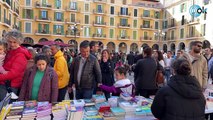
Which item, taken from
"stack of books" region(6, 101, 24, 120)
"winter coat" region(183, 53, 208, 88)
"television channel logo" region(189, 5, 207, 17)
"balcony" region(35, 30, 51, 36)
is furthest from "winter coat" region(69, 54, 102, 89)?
"balcony" region(35, 30, 51, 36)

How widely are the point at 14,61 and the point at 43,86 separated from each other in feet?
1.81

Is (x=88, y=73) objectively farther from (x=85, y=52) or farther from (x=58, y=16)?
(x=58, y=16)

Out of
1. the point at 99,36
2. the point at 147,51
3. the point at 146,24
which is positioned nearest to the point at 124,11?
the point at 146,24

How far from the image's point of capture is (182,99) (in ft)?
6.84

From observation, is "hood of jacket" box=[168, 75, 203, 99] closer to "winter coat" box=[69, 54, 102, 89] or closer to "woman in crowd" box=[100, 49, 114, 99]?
"winter coat" box=[69, 54, 102, 89]

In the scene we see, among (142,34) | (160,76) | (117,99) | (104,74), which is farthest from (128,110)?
(142,34)

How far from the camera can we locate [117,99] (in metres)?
2.96

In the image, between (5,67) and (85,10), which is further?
(85,10)

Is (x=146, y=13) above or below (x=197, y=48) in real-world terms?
above

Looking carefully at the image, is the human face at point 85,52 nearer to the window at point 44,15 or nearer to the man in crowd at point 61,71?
the man in crowd at point 61,71

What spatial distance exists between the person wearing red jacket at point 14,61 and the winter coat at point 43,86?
13 centimetres

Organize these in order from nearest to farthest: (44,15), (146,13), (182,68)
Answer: (182,68) < (44,15) < (146,13)

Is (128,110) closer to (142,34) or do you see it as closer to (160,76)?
(160,76)

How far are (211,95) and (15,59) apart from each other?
10.9ft
